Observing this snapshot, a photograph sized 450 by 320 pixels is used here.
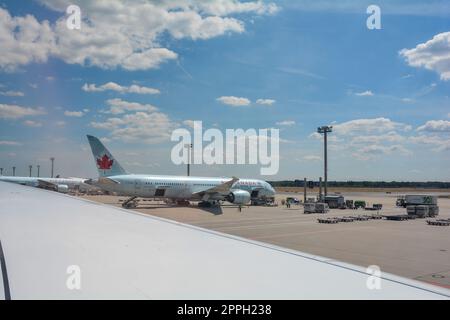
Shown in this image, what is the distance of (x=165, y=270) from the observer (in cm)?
314

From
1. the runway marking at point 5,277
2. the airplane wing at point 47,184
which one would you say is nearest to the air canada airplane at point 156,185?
the airplane wing at point 47,184

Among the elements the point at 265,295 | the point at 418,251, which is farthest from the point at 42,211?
the point at 418,251

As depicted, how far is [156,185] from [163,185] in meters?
0.86

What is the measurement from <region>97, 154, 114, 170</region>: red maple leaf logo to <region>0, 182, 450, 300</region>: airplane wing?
3865cm

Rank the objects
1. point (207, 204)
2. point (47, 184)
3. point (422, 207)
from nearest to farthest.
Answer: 1. point (422, 207)
2. point (207, 204)
3. point (47, 184)

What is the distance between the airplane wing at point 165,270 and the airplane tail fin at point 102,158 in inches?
1521

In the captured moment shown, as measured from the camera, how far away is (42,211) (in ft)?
21.1

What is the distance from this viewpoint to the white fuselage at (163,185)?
135ft

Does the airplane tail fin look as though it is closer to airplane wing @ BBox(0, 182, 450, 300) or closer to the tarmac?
the tarmac

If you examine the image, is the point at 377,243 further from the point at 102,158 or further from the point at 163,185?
the point at 102,158

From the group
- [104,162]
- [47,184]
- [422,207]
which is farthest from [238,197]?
[47,184]

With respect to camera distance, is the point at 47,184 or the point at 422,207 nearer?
the point at 422,207

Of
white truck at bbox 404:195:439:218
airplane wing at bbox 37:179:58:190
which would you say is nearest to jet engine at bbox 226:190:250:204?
white truck at bbox 404:195:439:218

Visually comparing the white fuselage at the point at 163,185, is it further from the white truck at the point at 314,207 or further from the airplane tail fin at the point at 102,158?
the white truck at the point at 314,207
